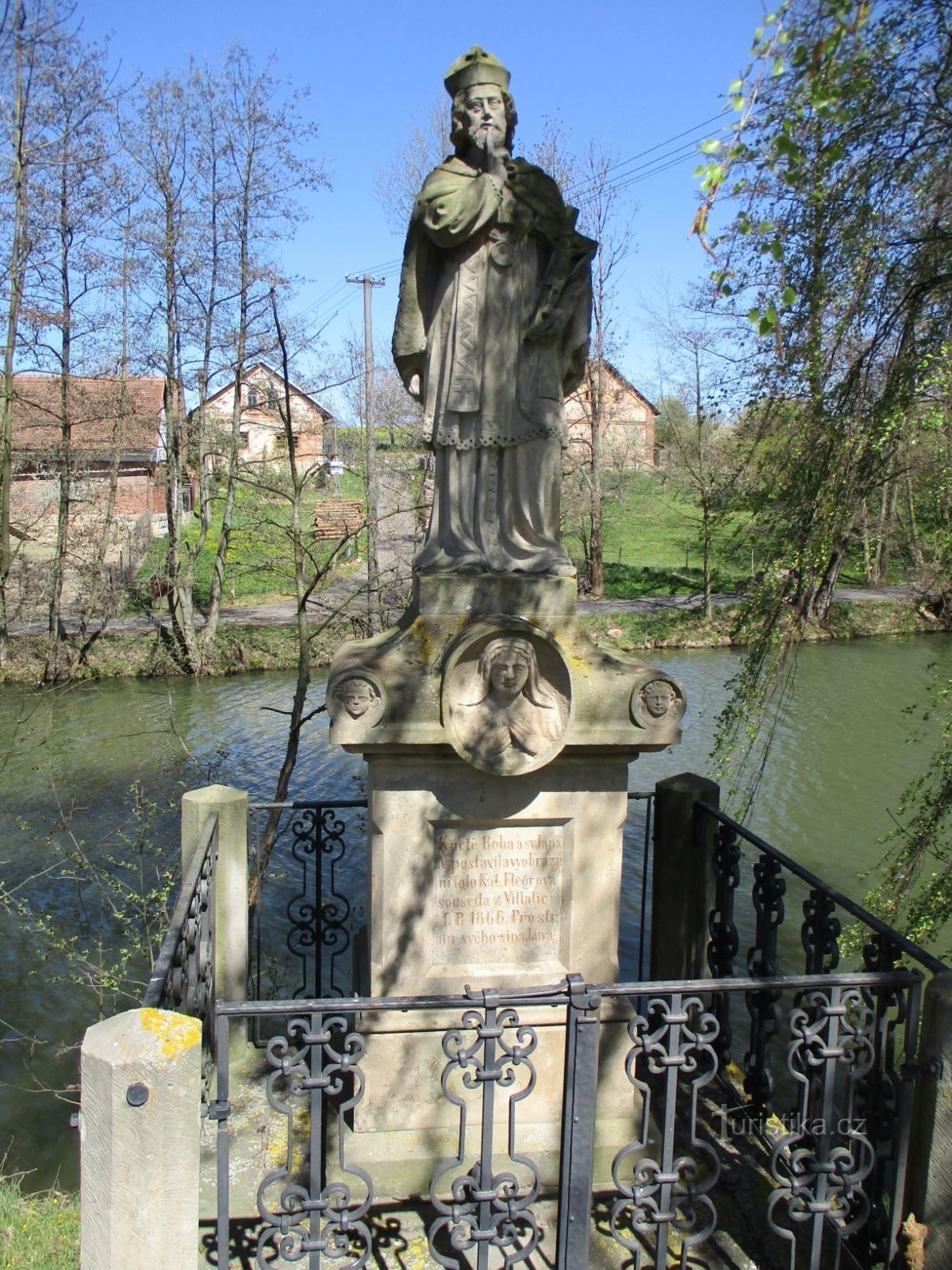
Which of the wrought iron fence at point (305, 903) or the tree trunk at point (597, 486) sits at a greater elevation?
the tree trunk at point (597, 486)

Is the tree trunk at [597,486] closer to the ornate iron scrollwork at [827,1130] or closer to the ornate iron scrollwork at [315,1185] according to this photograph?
the ornate iron scrollwork at [827,1130]

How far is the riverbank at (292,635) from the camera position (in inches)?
759

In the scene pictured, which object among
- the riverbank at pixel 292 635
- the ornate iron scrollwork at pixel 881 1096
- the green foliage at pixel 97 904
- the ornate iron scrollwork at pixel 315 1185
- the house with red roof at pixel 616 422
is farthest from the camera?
the house with red roof at pixel 616 422

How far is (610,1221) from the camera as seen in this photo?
3344 mm

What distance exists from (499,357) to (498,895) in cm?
213

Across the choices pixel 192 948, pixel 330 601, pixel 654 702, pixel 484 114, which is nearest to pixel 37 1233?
pixel 192 948

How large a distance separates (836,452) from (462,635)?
2.85 metres

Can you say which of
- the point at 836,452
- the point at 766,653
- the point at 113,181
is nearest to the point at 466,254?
the point at 836,452

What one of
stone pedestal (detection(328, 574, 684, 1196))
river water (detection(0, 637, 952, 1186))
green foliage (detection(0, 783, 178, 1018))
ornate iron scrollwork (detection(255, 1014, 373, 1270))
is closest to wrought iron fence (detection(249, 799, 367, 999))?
green foliage (detection(0, 783, 178, 1018))

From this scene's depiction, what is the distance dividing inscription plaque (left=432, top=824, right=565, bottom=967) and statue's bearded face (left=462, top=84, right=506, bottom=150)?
2676 mm

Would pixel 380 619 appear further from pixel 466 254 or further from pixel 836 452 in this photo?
pixel 466 254

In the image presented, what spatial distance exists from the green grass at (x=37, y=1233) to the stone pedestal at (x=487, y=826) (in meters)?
1.15

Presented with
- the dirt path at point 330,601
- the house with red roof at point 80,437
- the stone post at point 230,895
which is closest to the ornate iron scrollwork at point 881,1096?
the stone post at point 230,895

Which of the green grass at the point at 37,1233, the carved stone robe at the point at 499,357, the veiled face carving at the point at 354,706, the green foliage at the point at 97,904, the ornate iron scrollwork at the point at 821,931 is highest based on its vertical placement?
the carved stone robe at the point at 499,357
